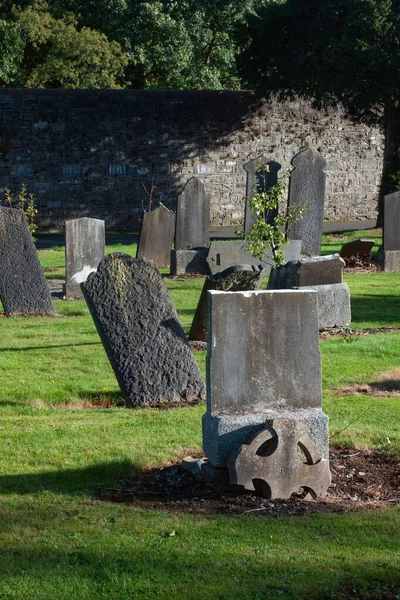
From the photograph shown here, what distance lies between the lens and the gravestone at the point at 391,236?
16484 millimetres

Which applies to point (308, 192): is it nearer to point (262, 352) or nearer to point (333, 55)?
point (333, 55)

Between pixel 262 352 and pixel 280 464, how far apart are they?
62 centimetres

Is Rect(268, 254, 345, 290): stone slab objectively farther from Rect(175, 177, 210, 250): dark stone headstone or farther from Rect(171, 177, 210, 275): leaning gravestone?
Rect(175, 177, 210, 250): dark stone headstone

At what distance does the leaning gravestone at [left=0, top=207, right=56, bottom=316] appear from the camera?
12414mm

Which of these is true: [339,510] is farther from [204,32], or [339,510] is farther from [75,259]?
[204,32]

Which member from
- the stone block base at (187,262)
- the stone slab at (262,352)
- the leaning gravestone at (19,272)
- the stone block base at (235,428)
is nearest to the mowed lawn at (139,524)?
the stone block base at (235,428)

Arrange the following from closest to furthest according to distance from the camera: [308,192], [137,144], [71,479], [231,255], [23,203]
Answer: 1. [71,479]
2. [231,255]
3. [308,192]
4. [23,203]
5. [137,144]

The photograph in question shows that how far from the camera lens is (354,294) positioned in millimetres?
13875

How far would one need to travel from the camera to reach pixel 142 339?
25.2 feet

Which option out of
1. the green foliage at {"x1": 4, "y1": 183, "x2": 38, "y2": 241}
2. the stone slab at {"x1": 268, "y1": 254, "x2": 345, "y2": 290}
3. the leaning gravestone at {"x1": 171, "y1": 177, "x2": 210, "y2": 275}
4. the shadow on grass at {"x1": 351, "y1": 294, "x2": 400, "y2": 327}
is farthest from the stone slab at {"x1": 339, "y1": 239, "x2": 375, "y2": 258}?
the stone slab at {"x1": 268, "y1": 254, "x2": 345, "y2": 290}

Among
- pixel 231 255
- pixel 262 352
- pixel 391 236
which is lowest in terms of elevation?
pixel 262 352

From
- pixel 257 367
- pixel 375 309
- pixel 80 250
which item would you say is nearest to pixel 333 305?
pixel 375 309

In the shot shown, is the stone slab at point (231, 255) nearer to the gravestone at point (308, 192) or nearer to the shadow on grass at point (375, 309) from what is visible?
the gravestone at point (308, 192)

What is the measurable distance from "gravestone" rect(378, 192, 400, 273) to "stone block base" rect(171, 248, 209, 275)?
9.77 ft
